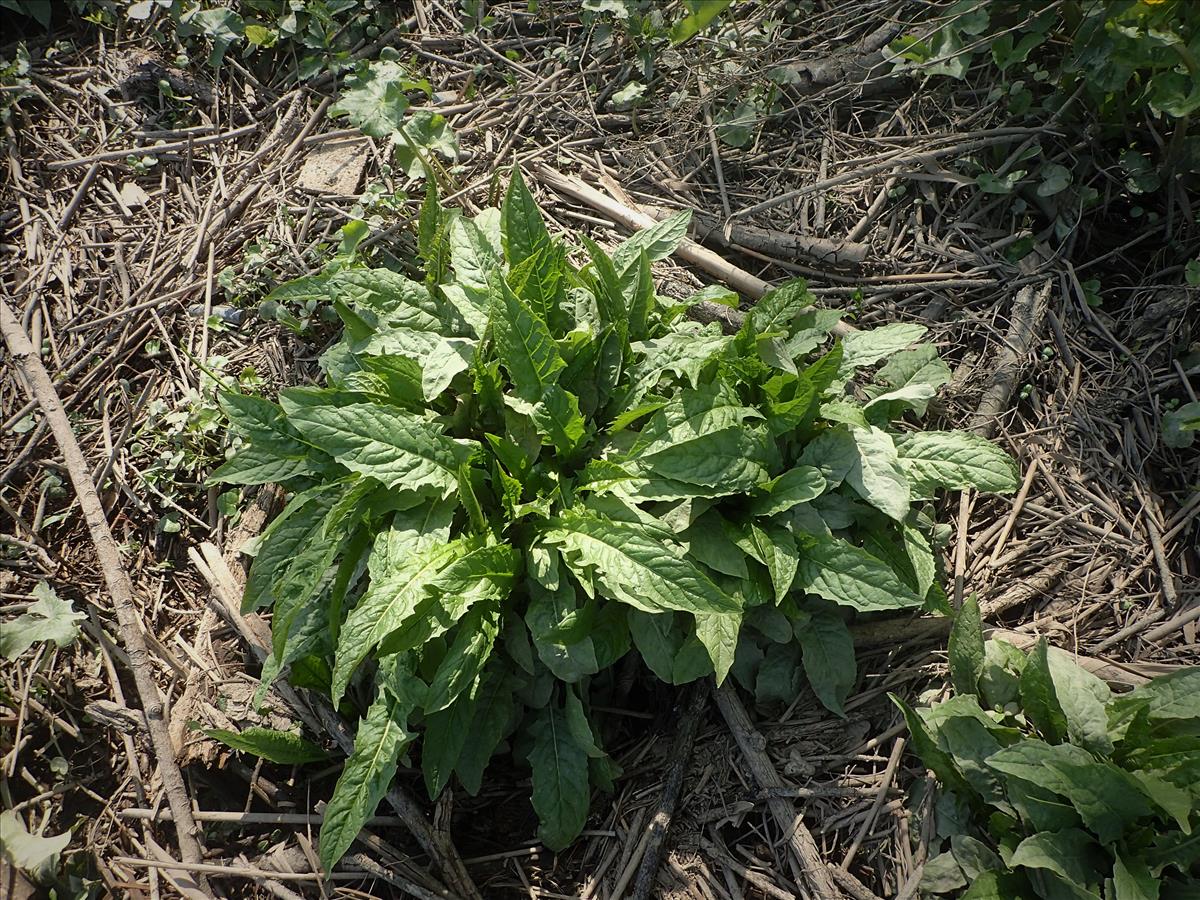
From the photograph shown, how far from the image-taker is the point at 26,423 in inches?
118

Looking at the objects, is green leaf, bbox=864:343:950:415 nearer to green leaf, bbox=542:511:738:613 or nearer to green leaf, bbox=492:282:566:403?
green leaf, bbox=542:511:738:613

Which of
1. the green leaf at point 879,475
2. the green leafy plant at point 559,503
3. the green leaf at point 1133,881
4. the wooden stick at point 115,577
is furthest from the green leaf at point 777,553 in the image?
the wooden stick at point 115,577

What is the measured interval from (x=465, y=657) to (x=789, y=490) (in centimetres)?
100

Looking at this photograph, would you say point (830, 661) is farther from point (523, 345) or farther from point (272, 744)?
point (272, 744)

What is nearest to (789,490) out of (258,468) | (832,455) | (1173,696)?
(832,455)

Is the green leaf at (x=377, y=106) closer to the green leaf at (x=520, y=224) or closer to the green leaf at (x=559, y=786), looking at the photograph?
the green leaf at (x=520, y=224)

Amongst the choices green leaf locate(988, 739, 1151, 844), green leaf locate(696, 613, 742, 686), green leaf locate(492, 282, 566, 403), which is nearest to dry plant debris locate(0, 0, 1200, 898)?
green leaf locate(988, 739, 1151, 844)

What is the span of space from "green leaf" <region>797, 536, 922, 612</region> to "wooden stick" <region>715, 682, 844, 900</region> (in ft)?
1.53

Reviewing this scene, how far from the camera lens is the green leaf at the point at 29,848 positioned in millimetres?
2135

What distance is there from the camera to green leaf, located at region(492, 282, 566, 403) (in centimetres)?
237

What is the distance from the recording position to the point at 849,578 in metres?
2.23

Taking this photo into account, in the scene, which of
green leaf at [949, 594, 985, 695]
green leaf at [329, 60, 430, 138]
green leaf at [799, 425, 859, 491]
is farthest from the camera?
green leaf at [329, 60, 430, 138]

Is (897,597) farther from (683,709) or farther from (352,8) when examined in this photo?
(352,8)

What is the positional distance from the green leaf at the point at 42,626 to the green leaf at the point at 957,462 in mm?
2559
